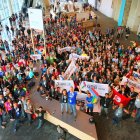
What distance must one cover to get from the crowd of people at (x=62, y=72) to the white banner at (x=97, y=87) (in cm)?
26

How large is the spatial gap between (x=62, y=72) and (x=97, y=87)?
6.56 ft

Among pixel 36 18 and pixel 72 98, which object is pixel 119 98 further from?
pixel 36 18

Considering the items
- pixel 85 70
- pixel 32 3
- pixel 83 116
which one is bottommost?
pixel 83 116

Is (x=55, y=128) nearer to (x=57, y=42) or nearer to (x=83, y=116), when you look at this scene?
(x=83, y=116)

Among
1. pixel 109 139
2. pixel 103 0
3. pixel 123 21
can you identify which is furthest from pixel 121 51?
pixel 103 0

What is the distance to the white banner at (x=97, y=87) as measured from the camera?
9.30m

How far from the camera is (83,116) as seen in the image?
8.55 meters

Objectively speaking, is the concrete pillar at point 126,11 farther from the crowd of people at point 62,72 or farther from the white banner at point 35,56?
the white banner at point 35,56

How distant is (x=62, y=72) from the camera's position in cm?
1021

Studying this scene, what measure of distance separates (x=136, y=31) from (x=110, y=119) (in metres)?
13.1

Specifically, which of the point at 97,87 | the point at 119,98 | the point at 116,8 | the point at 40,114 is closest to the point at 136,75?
the point at 119,98

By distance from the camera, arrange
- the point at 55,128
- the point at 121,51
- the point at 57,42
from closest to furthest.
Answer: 1. the point at 55,128
2. the point at 121,51
3. the point at 57,42

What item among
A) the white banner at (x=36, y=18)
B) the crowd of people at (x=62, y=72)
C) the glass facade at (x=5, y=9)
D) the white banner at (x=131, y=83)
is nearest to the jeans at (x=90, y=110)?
the crowd of people at (x=62, y=72)

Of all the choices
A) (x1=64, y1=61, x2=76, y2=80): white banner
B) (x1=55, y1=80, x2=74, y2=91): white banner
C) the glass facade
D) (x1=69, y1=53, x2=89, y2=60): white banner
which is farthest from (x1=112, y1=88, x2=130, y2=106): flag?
the glass facade
